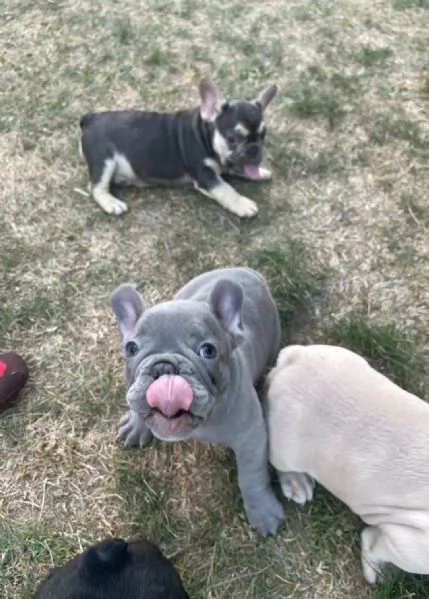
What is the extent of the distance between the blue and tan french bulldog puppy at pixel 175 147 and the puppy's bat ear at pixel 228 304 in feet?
5.79

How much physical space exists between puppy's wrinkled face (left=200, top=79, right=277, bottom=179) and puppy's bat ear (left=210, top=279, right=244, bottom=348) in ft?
6.07

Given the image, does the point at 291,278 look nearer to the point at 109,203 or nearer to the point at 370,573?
the point at 109,203

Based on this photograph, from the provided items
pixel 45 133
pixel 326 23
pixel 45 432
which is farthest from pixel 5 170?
pixel 326 23

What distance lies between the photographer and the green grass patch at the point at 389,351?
158 inches

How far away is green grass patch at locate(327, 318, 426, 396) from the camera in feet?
13.2

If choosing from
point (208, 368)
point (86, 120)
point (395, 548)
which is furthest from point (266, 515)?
point (86, 120)

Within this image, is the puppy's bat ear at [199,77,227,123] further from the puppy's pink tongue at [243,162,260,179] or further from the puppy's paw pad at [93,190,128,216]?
the puppy's paw pad at [93,190,128,216]

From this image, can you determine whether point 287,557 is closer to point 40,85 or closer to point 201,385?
point 201,385

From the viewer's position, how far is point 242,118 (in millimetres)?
4676

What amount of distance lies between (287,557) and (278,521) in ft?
0.57

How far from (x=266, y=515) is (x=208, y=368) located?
106 centimetres

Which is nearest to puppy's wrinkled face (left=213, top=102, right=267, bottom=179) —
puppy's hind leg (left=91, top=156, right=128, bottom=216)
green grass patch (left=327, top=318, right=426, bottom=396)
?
puppy's hind leg (left=91, top=156, right=128, bottom=216)

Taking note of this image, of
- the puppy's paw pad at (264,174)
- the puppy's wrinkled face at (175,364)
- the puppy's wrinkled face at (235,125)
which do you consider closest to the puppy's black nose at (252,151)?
the puppy's wrinkled face at (235,125)

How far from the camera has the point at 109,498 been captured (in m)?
3.72
